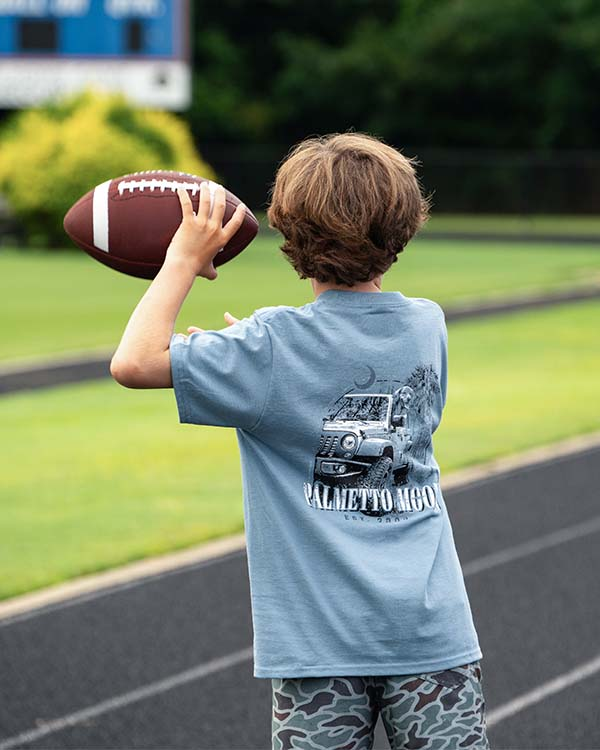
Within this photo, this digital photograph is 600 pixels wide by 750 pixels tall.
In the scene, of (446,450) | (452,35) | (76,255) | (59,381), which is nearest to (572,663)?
(446,450)

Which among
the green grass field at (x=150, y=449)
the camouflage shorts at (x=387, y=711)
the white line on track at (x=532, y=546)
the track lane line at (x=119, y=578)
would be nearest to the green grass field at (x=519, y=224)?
the green grass field at (x=150, y=449)

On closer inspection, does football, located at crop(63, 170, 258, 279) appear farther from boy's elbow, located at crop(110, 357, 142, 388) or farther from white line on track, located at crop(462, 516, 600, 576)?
white line on track, located at crop(462, 516, 600, 576)

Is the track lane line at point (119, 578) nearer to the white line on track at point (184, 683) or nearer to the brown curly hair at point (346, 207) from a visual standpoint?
the white line on track at point (184, 683)

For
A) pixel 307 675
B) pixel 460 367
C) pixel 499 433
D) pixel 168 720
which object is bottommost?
pixel 460 367

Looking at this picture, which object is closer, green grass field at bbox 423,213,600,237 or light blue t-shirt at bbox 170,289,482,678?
light blue t-shirt at bbox 170,289,482,678

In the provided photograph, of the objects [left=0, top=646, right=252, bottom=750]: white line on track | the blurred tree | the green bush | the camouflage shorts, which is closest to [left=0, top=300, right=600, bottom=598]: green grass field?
[left=0, top=646, right=252, bottom=750]: white line on track

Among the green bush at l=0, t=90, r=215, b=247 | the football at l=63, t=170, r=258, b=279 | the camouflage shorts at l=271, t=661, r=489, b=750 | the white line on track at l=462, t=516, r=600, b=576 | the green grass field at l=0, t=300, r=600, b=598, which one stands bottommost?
the green bush at l=0, t=90, r=215, b=247

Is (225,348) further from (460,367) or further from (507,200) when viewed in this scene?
(507,200)

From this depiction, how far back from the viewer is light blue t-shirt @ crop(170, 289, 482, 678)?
7.54 ft

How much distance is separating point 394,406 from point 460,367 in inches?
412

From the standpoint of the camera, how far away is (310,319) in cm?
234

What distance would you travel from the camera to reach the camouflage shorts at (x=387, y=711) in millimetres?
2311

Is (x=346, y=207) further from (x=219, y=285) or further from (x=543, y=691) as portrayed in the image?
(x=219, y=285)

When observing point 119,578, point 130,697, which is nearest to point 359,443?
point 130,697
